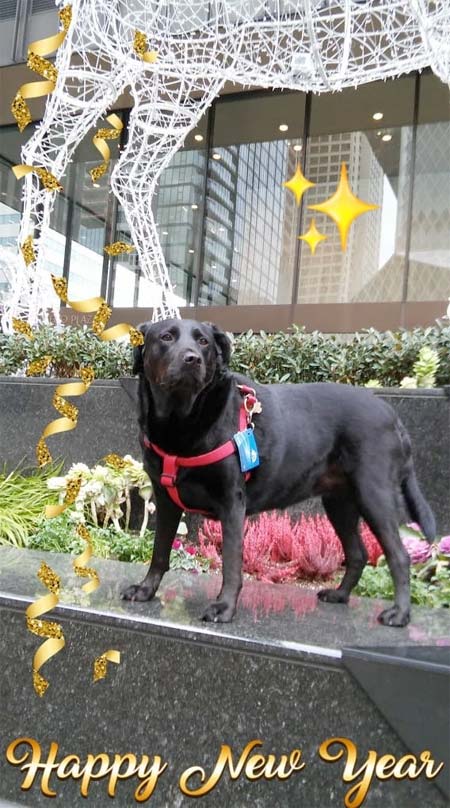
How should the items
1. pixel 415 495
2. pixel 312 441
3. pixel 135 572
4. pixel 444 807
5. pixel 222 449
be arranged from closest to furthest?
1. pixel 444 807
2. pixel 222 449
3. pixel 312 441
4. pixel 415 495
5. pixel 135 572

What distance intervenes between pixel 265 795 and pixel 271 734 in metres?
0.18

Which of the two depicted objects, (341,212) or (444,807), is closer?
(444,807)

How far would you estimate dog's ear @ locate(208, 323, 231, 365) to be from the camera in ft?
8.71

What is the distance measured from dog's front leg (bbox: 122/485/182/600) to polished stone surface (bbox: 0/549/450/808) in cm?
10

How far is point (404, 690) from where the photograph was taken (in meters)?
2.08

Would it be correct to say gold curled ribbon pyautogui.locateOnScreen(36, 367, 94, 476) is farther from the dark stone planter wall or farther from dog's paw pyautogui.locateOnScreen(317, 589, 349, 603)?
the dark stone planter wall

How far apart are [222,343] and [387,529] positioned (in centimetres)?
101

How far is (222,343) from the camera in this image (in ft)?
8.79

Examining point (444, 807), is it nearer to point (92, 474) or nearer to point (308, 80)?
point (92, 474)

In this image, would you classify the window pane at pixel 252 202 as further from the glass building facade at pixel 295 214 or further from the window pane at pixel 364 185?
the window pane at pixel 364 185

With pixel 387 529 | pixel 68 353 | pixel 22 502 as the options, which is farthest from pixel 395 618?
pixel 68 353

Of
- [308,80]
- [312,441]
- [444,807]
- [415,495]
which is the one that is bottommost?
[444,807]

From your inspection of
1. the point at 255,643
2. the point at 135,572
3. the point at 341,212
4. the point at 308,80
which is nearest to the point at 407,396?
the point at 135,572

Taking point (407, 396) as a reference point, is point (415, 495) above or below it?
below
